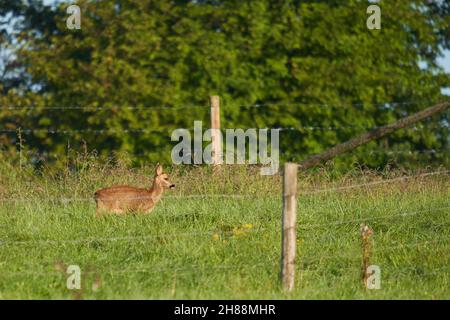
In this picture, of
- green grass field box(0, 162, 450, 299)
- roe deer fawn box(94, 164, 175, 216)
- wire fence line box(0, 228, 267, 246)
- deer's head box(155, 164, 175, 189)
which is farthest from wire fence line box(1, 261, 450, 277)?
deer's head box(155, 164, 175, 189)

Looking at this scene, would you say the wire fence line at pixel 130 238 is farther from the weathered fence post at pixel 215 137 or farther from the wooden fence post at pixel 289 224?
the weathered fence post at pixel 215 137

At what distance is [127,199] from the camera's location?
40.4 feet

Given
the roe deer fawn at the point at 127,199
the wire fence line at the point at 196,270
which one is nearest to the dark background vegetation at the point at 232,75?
the roe deer fawn at the point at 127,199

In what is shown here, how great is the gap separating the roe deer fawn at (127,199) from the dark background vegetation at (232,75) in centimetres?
954

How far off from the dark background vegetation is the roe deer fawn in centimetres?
954

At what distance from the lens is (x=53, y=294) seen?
29.4ft

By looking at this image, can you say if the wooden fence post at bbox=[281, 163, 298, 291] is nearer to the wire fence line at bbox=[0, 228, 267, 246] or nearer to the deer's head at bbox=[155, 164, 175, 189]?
the wire fence line at bbox=[0, 228, 267, 246]

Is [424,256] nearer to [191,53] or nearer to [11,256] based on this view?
[11,256]

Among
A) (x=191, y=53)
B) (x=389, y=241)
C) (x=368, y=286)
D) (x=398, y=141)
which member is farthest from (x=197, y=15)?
(x=368, y=286)

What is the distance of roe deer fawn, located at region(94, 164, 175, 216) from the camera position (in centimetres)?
1195

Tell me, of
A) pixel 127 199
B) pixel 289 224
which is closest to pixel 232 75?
pixel 127 199

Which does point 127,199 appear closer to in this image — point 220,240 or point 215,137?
point 220,240

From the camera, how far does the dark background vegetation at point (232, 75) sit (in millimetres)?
22875
